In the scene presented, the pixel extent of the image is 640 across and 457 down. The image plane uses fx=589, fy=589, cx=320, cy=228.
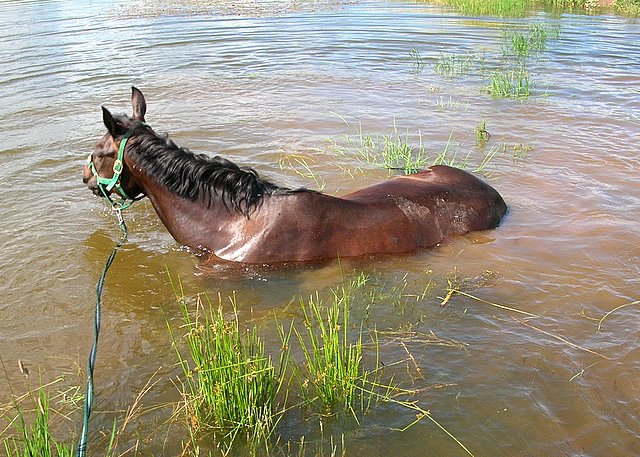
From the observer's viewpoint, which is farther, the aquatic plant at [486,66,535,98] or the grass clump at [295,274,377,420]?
the aquatic plant at [486,66,535,98]

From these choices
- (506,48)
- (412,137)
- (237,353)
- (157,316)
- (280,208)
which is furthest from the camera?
(506,48)

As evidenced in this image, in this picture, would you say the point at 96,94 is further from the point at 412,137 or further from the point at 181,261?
the point at 181,261

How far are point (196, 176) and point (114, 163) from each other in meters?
0.74

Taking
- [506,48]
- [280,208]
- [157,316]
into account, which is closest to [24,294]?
[157,316]

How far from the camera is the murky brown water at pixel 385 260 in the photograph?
137 inches

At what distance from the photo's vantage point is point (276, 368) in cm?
383

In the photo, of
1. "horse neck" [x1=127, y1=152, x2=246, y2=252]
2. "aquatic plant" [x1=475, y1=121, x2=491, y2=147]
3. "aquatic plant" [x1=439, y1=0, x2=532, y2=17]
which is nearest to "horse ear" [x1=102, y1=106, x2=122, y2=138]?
"horse neck" [x1=127, y1=152, x2=246, y2=252]

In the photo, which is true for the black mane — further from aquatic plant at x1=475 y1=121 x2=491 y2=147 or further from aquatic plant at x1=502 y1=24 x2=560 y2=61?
aquatic plant at x1=502 y1=24 x2=560 y2=61

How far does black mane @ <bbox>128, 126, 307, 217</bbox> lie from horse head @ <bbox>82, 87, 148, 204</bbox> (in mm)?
104

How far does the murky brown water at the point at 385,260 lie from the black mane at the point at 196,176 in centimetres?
64

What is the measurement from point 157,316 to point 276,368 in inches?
49.0

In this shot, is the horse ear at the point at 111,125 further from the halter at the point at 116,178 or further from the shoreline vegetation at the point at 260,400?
the shoreline vegetation at the point at 260,400

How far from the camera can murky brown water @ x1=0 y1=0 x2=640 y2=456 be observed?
347 cm

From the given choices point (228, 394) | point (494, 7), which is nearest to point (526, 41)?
point (494, 7)
